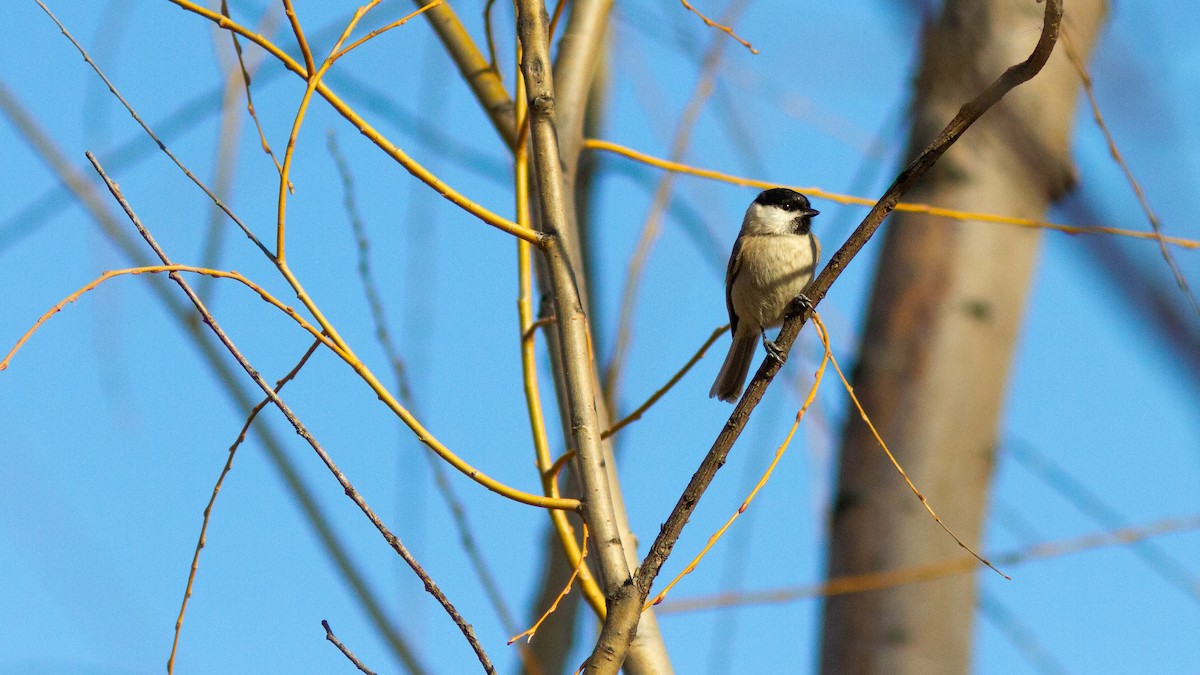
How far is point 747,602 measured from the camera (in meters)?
2.38

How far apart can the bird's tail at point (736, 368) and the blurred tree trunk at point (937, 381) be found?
4.11ft

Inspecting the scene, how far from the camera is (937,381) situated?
94.2 inches

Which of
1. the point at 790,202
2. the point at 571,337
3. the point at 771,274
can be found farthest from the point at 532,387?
the point at 790,202

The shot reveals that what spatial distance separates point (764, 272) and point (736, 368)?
1.41 feet

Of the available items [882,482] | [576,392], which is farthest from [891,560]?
[576,392]

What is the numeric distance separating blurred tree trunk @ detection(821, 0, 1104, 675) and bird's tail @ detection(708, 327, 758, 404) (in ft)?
4.11

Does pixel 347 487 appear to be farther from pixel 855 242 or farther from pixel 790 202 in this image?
pixel 790 202

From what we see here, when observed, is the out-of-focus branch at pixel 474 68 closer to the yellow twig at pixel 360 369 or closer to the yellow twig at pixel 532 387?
the yellow twig at pixel 532 387

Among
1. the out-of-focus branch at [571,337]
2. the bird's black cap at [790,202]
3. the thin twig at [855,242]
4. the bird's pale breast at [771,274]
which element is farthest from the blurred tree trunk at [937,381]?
the bird's black cap at [790,202]

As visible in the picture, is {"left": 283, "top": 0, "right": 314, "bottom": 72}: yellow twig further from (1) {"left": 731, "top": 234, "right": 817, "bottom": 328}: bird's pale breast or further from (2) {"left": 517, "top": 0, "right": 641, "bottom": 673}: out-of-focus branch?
(1) {"left": 731, "top": 234, "right": 817, "bottom": 328}: bird's pale breast

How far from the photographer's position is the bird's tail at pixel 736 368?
3.83 meters

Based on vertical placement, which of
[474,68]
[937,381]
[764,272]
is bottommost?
[937,381]

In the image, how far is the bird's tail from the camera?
151 inches

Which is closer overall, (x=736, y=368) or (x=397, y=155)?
(x=397, y=155)
